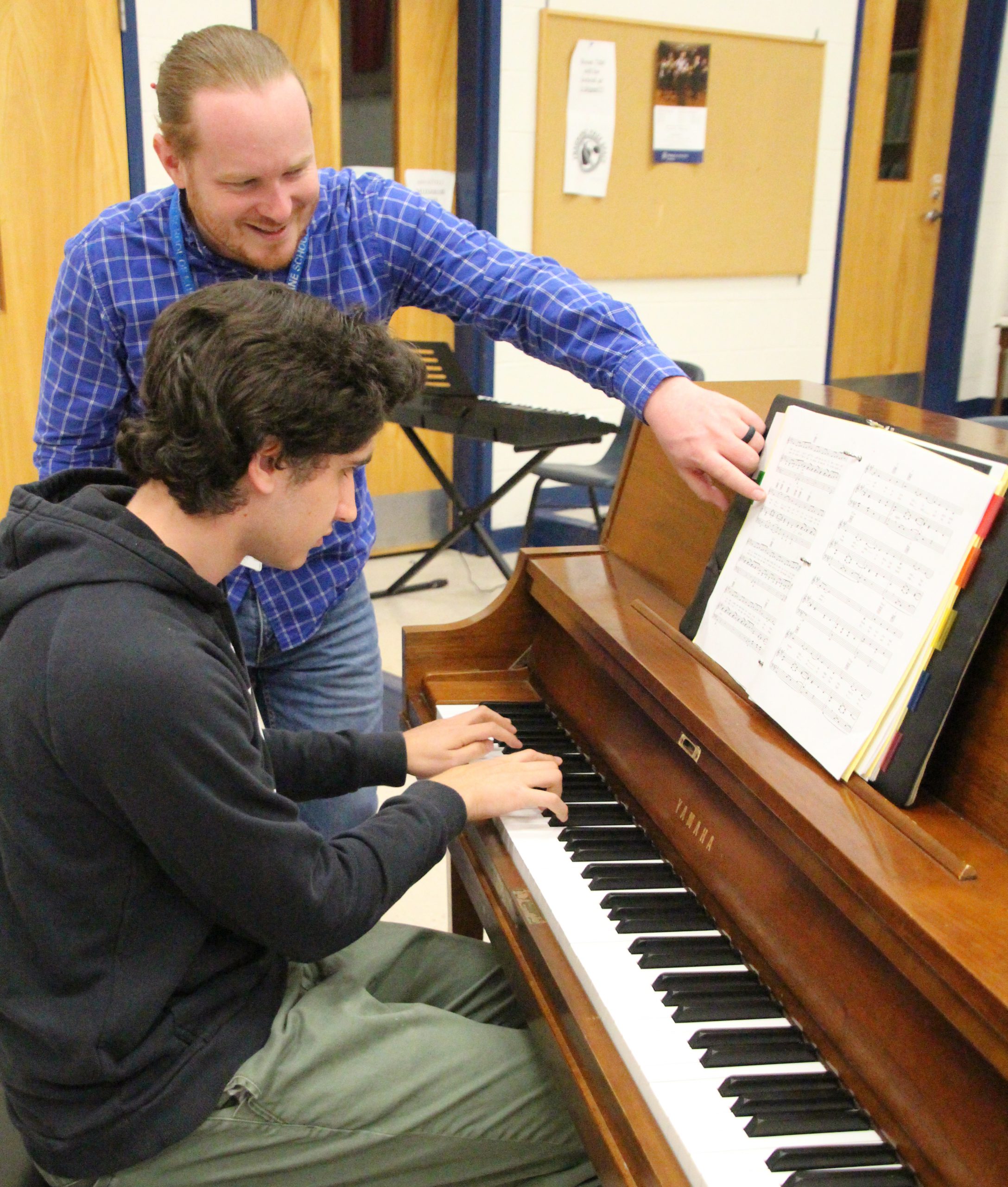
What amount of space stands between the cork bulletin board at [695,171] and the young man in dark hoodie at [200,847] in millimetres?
3831

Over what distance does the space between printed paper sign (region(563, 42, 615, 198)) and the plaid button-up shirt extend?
3293 mm

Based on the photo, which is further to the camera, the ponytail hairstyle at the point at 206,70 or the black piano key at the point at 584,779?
the black piano key at the point at 584,779

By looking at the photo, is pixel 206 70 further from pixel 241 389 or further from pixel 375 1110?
pixel 375 1110

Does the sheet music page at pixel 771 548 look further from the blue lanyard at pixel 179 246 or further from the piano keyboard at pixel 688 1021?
the blue lanyard at pixel 179 246

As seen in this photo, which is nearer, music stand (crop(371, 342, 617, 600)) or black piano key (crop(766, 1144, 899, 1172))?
black piano key (crop(766, 1144, 899, 1172))

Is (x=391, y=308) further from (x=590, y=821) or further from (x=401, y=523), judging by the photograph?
(x=401, y=523)

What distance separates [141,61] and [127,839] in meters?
3.50

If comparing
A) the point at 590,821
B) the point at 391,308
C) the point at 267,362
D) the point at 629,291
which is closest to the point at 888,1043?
the point at 590,821

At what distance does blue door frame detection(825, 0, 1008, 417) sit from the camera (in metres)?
6.00

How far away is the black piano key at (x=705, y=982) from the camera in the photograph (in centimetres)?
114

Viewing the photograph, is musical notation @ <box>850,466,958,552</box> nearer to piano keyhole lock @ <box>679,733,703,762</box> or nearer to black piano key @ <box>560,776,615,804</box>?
piano keyhole lock @ <box>679,733,703,762</box>

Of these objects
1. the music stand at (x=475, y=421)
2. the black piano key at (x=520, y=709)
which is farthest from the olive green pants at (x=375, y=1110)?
the music stand at (x=475, y=421)

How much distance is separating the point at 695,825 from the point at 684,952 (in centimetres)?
16

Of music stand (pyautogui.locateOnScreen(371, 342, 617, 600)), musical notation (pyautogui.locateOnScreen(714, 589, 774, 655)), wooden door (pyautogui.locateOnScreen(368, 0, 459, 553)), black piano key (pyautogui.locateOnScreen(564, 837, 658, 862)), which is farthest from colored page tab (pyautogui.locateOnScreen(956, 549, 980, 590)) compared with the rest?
wooden door (pyautogui.locateOnScreen(368, 0, 459, 553))
